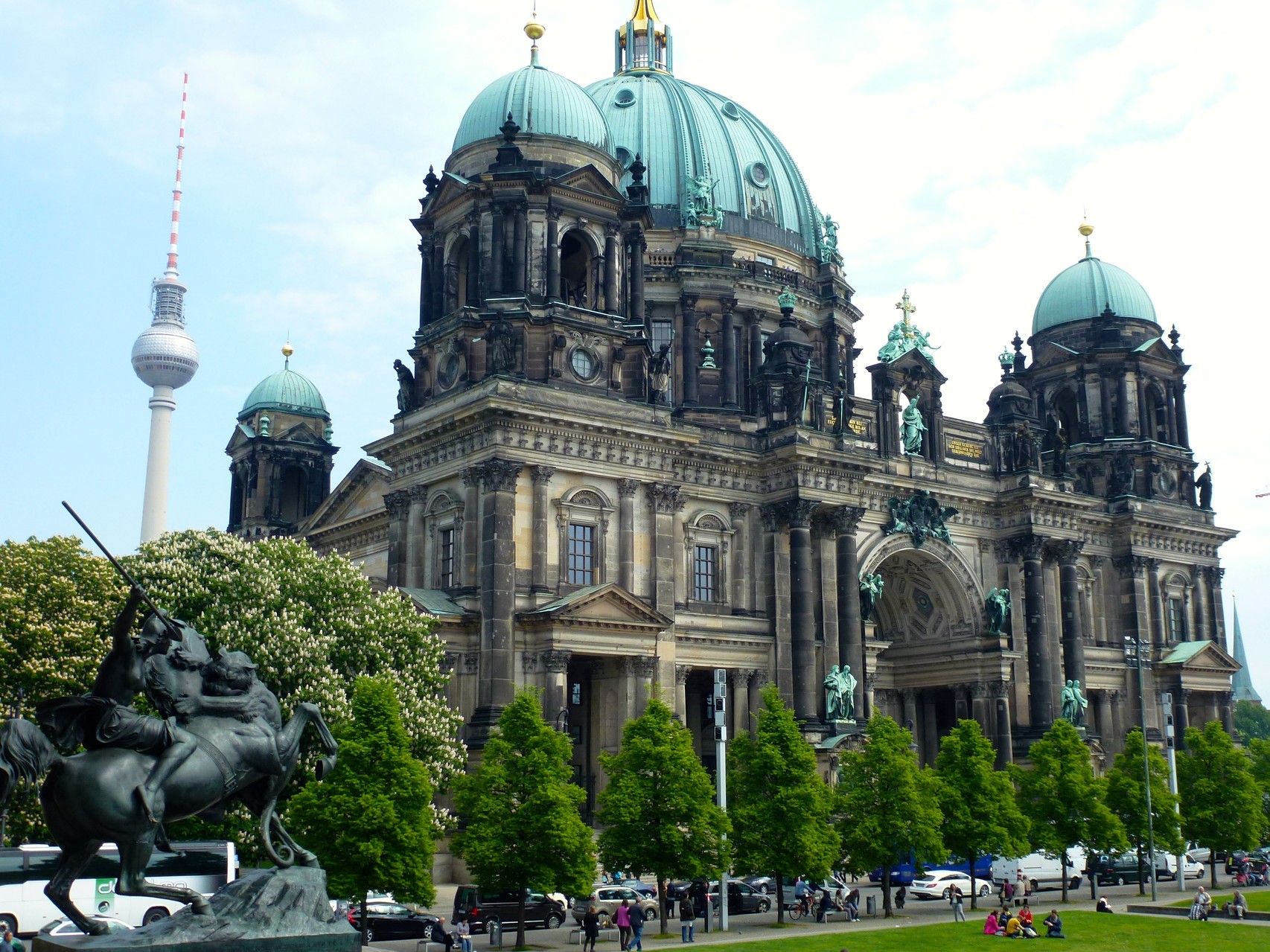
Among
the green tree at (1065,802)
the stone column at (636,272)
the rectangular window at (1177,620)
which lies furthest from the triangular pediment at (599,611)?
the rectangular window at (1177,620)

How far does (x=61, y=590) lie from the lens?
44.6 meters

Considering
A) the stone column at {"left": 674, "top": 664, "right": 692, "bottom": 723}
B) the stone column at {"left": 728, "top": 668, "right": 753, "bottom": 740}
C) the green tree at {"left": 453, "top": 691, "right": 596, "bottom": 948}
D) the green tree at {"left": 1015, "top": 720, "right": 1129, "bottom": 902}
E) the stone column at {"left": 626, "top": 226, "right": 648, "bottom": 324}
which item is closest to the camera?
the green tree at {"left": 453, "top": 691, "right": 596, "bottom": 948}

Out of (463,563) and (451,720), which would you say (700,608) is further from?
(451,720)

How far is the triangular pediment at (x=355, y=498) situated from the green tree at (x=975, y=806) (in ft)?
96.1

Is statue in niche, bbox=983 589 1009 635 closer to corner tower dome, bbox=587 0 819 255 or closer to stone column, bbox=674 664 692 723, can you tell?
stone column, bbox=674 664 692 723

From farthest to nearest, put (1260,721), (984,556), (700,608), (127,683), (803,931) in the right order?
(1260,721), (984,556), (700,608), (803,931), (127,683)

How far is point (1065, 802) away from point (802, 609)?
44.3 ft

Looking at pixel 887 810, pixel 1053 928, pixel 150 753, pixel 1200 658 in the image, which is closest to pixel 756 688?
pixel 887 810

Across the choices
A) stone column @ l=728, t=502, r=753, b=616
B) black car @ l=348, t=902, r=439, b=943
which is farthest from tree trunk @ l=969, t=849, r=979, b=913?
black car @ l=348, t=902, r=439, b=943

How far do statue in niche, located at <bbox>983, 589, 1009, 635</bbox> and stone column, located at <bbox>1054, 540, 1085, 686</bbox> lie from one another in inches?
171

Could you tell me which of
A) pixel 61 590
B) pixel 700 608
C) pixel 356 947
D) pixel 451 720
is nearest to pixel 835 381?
pixel 700 608

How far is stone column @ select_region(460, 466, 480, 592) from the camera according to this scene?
53.4 metres

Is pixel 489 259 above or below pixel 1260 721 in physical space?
above

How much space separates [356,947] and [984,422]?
60.6 meters
